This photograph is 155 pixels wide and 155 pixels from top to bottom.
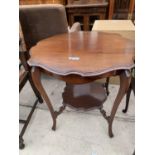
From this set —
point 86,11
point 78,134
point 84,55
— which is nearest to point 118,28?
point 84,55

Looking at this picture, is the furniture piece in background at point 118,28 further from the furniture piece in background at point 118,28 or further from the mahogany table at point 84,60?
the mahogany table at point 84,60

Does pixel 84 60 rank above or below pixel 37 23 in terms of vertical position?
below

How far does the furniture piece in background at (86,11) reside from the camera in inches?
121

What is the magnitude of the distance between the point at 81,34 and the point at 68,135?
951 mm

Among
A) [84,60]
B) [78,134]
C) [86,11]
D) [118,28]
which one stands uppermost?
[86,11]

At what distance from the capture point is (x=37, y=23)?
168 cm

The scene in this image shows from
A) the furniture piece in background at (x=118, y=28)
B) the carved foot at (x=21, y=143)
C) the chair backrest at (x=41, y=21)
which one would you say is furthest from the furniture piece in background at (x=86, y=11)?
the carved foot at (x=21, y=143)

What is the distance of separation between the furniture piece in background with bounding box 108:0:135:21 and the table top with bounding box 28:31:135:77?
1.79 m

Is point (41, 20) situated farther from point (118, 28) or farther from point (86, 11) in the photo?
point (86, 11)

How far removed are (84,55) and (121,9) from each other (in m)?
2.29

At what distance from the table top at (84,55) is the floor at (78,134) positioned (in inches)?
28.4

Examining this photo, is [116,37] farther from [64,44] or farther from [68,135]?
[68,135]

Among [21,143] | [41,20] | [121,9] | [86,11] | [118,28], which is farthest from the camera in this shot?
[86,11]
